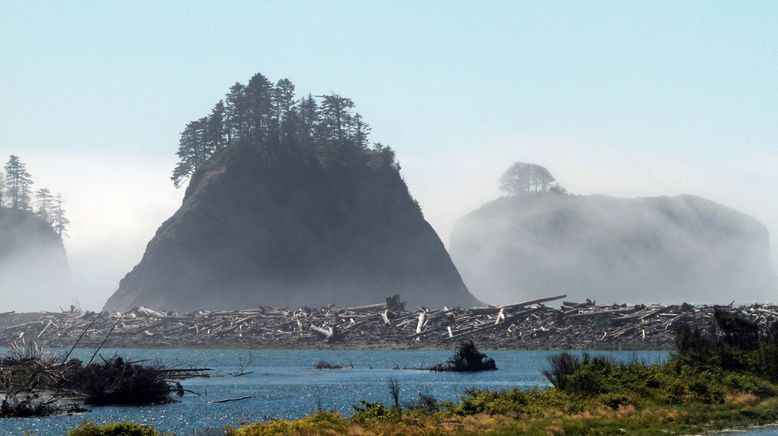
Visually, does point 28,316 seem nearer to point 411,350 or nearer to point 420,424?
point 411,350

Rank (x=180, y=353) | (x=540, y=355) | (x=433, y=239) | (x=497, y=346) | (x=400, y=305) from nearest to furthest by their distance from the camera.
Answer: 1. (x=540, y=355)
2. (x=497, y=346)
3. (x=180, y=353)
4. (x=400, y=305)
5. (x=433, y=239)

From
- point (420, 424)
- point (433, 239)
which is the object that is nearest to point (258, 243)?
point (433, 239)

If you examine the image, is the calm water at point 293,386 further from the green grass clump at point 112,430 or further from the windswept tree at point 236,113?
the windswept tree at point 236,113

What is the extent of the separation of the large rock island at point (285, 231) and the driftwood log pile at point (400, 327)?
26762mm

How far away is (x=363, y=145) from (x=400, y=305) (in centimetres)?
7858

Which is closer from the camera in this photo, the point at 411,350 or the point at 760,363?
the point at 760,363

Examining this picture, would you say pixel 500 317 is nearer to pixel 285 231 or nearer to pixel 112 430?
pixel 285 231

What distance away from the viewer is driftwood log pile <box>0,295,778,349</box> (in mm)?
94688

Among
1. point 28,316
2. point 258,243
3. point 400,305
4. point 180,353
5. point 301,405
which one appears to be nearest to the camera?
point 301,405

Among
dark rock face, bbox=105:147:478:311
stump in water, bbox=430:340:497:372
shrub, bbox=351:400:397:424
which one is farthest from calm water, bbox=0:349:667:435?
dark rock face, bbox=105:147:478:311

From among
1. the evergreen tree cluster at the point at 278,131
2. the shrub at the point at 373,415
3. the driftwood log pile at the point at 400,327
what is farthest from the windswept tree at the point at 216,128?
the shrub at the point at 373,415

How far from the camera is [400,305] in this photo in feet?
370

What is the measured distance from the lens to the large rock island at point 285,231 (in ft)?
492

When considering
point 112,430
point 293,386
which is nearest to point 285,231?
point 293,386
